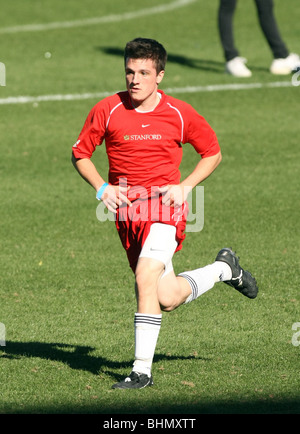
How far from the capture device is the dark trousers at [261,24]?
16266mm

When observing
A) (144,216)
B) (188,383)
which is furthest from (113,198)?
(188,383)

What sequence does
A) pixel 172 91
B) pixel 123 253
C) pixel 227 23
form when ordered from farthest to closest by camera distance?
pixel 227 23 → pixel 172 91 → pixel 123 253

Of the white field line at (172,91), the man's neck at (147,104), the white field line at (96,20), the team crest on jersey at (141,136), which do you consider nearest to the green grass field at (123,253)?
the white field line at (172,91)

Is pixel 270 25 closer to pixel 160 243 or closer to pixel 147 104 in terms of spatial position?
pixel 147 104

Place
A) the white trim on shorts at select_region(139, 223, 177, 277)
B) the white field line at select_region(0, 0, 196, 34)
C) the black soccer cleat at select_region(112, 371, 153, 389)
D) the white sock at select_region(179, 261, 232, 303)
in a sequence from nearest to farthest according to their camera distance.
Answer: the black soccer cleat at select_region(112, 371, 153, 389), the white trim on shorts at select_region(139, 223, 177, 277), the white sock at select_region(179, 261, 232, 303), the white field line at select_region(0, 0, 196, 34)

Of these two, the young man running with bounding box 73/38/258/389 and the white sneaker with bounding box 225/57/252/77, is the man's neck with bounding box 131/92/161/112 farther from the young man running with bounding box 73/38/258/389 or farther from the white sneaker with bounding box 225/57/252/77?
the white sneaker with bounding box 225/57/252/77

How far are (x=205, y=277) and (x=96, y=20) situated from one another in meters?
16.2

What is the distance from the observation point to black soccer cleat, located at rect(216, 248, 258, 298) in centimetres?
749

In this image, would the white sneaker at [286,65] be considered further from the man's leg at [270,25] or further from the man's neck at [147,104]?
the man's neck at [147,104]

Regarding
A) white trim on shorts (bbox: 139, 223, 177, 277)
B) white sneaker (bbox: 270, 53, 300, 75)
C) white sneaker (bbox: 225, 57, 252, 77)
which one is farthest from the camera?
white sneaker (bbox: 225, 57, 252, 77)

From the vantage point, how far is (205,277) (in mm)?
7207

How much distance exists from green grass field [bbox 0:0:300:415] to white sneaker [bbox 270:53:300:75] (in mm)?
296

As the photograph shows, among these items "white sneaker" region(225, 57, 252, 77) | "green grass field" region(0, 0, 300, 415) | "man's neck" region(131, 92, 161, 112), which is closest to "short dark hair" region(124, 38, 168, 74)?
"man's neck" region(131, 92, 161, 112)
